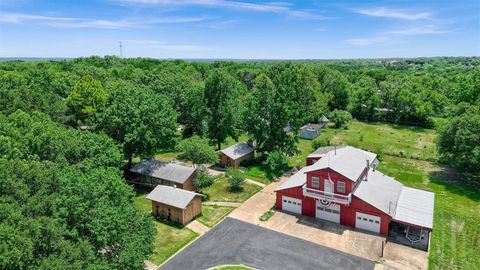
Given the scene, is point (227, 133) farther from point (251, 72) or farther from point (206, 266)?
point (251, 72)

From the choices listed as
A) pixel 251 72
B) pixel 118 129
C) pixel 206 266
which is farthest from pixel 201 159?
pixel 251 72

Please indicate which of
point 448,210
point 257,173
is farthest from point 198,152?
point 448,210

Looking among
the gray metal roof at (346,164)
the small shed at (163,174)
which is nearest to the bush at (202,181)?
the small shed at (163,174)

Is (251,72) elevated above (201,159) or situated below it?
above

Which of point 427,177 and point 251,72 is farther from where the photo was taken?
point 251,72

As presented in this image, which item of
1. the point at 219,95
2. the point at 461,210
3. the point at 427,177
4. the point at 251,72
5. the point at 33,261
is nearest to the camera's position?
the point at 33,261

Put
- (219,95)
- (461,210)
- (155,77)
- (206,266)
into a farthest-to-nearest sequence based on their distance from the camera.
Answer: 1. (155,77)
2. (219,95)
3. (461,210)
4. (206,266)

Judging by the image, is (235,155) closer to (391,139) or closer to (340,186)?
(340,186)
